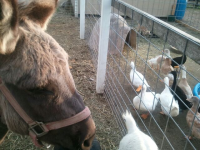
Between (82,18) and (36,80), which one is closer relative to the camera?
(36,80)

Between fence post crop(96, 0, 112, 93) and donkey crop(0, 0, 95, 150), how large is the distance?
58.7 inches

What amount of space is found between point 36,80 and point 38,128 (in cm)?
44

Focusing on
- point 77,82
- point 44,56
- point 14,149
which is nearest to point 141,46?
point 77,82

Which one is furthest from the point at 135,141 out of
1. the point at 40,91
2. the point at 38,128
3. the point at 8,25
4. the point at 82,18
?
the point at 82,18

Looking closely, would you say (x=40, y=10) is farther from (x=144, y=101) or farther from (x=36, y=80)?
(x=144, y=101)

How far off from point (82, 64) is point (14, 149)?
2761mm

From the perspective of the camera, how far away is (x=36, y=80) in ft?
4.42

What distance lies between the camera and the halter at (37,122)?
1456 millimetres

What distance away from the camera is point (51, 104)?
1468mm

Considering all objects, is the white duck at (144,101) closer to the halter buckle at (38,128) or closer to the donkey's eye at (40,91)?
the halter buckle at (38,128)

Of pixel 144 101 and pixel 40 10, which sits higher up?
pixel 40 10

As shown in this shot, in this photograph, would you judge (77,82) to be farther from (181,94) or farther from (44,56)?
(44,56)

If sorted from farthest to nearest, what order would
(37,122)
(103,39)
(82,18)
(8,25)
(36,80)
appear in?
(82,18) < (103,39) < (37,122) < (36,80) < (8,25)

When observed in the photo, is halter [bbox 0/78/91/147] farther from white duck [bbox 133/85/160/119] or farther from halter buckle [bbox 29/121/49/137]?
white duck [bbox 133/85/160/119]
